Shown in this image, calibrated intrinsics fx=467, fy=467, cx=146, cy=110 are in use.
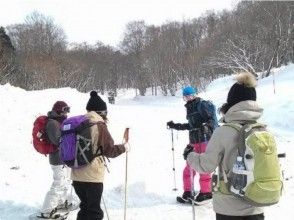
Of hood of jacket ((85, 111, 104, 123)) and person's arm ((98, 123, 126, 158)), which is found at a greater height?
hood of jacket ((85, 111, 104, 123))

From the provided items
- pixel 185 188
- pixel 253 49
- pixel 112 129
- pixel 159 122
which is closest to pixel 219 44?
pixel 253 49

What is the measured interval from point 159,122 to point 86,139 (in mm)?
13412

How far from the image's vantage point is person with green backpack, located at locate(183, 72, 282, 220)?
374 centimetres

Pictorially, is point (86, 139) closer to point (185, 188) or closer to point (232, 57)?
point (185, 188)

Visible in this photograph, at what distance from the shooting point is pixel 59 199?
7.13 metres

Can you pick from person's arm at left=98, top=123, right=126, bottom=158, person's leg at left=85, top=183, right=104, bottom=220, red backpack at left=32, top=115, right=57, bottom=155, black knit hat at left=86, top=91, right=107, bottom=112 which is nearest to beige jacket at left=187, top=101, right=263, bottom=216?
person's arm at left=98, top=123, right=126, bottom=158

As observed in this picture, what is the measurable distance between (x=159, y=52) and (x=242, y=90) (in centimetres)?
6217

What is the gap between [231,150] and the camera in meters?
3.98

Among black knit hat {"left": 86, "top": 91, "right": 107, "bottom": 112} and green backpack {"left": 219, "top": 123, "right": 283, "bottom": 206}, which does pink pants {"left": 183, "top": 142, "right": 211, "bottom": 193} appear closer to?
black knit hat {"left": 86, "top": 91, "right": 107, "bottom": 112}

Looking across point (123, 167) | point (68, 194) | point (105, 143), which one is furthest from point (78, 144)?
point (123, 167)

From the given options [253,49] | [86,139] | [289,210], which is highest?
[253,49]

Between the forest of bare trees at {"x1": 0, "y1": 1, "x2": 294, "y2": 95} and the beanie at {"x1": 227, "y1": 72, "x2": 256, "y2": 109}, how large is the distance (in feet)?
93.7

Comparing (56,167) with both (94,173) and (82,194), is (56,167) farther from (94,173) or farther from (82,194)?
(94,173)

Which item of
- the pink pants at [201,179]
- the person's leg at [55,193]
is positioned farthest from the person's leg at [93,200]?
the pink pants at [201,179]
